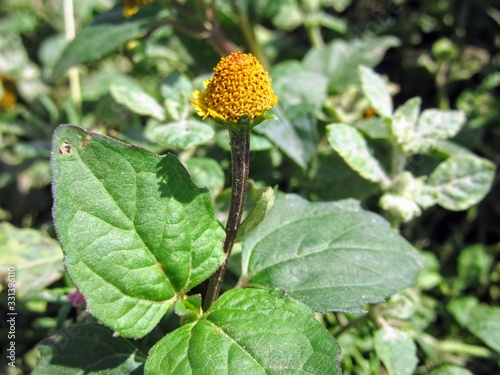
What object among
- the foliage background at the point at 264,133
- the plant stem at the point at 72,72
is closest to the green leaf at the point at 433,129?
the foliage background at the point at 264,133

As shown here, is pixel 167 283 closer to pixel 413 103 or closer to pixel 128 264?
pixel 128 264

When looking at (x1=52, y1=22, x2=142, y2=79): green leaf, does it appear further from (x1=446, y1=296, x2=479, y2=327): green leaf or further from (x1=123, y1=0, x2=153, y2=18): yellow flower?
(x1=446, y1=296, x2=479, y2=327): green leaf

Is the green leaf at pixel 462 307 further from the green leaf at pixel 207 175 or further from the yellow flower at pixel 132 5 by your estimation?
the yellow flower at pixel 132 5

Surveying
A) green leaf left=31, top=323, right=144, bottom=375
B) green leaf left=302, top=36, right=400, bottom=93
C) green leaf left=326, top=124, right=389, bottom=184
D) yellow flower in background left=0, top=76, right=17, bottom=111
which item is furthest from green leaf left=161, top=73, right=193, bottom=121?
yellow flower in background left=0, top=76, right=17, bottom=111

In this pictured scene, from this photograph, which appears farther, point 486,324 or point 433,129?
point 486,324

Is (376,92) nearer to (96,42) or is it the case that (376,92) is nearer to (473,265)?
(473,265)

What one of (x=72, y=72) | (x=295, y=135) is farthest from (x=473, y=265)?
(x=72, y=72)

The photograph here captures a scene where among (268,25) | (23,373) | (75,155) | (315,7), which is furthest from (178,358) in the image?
(268,25)
